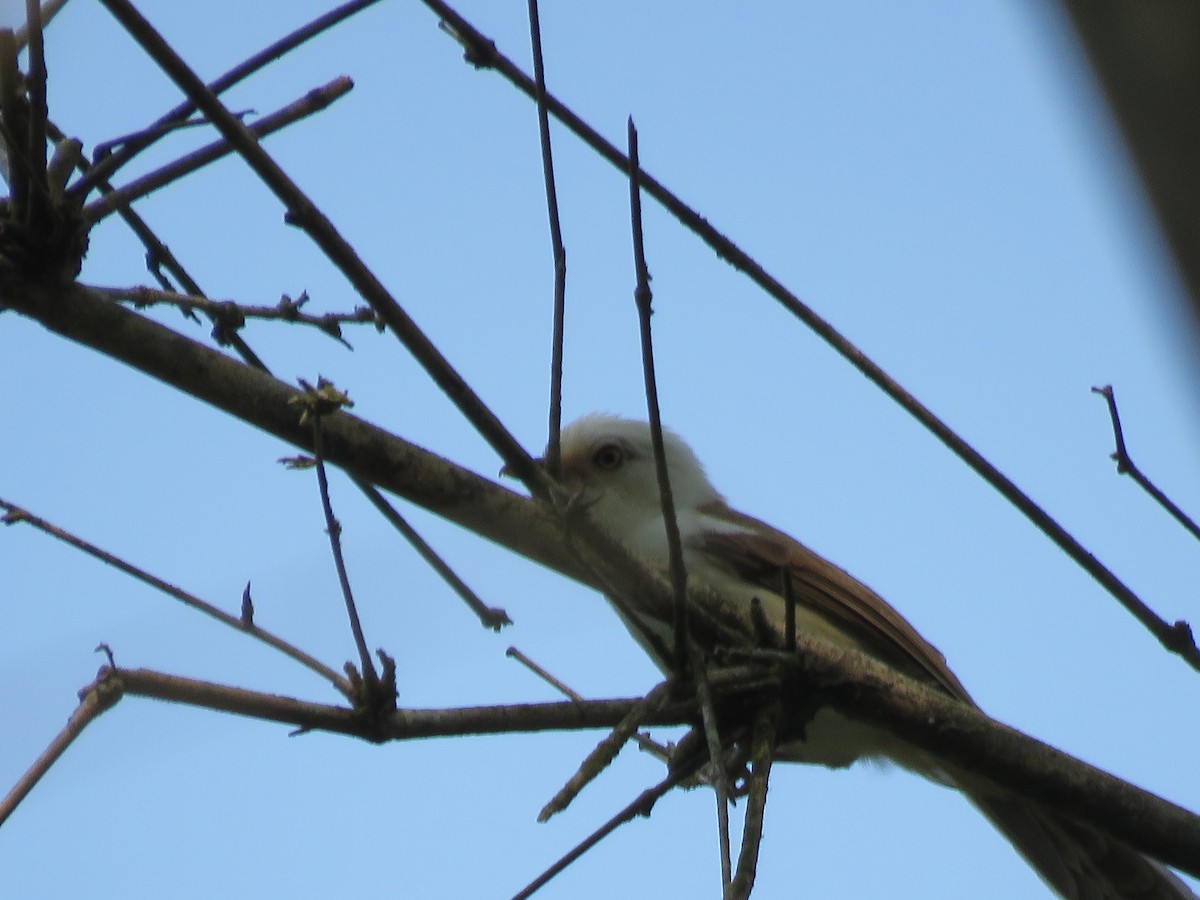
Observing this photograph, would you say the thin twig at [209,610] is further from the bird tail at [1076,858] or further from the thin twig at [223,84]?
the bird tail at [1076,858]

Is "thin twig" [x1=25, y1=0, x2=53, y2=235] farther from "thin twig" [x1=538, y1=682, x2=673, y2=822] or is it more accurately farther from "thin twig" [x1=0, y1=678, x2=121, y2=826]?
"thin twig" [x1=538, y1=682, x2=673, y2=822]

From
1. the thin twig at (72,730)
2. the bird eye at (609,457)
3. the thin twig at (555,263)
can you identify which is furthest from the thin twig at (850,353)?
the bird eye at (609,457)

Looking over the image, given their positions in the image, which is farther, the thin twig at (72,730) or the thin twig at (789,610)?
the thin twig at (789,610)

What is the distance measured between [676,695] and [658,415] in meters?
0.66

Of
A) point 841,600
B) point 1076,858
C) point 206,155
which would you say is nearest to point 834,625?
point 841,600

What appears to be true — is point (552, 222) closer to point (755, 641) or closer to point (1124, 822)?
point (755, 641)

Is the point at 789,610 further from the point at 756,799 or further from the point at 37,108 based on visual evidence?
the point at 37,108

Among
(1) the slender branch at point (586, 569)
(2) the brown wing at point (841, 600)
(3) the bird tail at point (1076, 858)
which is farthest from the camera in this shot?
(2) the brown wing at point (841, 600)

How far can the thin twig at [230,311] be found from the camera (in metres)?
2.92

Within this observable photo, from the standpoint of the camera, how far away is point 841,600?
572 cm

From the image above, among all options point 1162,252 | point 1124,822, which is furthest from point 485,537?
point 1162,252

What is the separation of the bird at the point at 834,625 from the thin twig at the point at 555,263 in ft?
5.39

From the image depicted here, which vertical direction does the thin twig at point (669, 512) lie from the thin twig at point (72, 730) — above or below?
above

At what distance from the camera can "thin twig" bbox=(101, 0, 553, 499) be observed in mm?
2344
